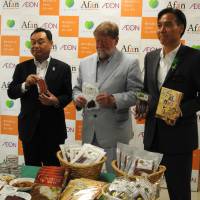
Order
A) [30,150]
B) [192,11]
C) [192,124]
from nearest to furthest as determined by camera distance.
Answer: [192,124] < [30,150] < [192,11]

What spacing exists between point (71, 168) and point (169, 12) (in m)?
1.20

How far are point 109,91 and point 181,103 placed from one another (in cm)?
51

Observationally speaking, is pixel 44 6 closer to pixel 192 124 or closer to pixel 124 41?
pixel 124 41

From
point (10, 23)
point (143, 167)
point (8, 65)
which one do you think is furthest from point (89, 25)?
point (143, 167)

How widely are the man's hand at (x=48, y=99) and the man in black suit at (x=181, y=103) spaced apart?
61cm

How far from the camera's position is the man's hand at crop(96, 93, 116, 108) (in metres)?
2.21

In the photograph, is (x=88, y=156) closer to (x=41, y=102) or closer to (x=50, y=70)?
(x=41, y=102)

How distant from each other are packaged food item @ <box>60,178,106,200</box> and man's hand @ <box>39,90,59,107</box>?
987 mm

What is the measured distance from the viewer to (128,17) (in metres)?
3.30

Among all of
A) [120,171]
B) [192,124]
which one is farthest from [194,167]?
[120,171]

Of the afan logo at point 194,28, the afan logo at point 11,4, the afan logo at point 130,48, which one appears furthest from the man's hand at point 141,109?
the afan logo at point 11,4

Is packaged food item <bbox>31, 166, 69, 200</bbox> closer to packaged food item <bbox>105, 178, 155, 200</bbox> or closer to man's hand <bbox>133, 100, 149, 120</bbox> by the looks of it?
packaged food item <bbox>105, 178, 155, 200</bbox>

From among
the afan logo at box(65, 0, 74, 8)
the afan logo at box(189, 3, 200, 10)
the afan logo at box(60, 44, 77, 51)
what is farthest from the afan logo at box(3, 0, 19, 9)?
the afan logo at box(189, 3, 200, 10)

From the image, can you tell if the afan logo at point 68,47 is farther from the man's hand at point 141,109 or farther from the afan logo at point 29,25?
the man's hand at point 141,109
